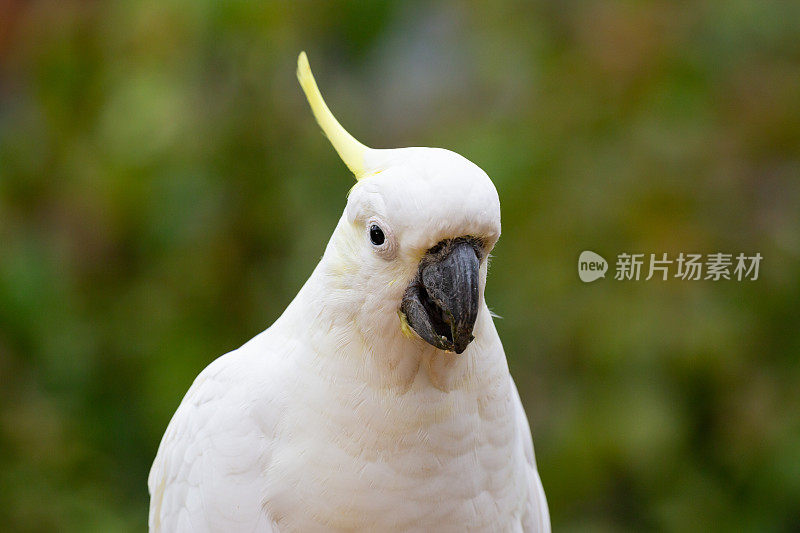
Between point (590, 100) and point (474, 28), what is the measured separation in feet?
1.16

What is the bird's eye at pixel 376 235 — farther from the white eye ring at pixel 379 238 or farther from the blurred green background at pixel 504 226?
the blurred green background at pixel 504 226

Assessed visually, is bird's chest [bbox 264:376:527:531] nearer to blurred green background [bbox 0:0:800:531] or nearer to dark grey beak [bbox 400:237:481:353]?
dark grey beak [bbox 400:237:481:353]

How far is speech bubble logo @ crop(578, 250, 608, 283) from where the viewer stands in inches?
76.0

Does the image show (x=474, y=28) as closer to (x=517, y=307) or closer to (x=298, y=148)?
(x=298, y=148)

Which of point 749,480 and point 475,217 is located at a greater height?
point 475,217

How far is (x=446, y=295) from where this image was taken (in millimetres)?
848

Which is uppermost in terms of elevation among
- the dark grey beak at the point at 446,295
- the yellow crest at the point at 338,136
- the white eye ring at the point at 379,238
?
the yellow crest at the point at 338,136

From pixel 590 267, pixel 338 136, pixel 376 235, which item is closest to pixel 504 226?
pixel 590 267

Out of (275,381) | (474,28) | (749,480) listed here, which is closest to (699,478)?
(749,480)

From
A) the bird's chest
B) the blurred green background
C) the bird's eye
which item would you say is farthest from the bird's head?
the blurred green background

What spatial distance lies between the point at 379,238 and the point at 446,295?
10 centimetres

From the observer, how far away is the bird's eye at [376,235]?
865 mm

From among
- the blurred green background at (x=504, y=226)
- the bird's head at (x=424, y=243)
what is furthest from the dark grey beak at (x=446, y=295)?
the blurred green background at (x=504, y=226)

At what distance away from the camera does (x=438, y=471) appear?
952 mm
